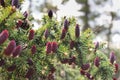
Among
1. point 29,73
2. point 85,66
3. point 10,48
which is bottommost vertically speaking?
point 85,66

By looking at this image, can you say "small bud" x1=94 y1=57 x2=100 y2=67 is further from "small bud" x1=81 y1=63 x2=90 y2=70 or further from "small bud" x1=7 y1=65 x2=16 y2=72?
"small bud" x1=7 y1=65 x2=16 y2=72

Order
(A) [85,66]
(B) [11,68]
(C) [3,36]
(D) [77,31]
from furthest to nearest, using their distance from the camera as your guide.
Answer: (A) [85,66] < (D) [77,31] < (B) [11,68] < (C) [3,36]

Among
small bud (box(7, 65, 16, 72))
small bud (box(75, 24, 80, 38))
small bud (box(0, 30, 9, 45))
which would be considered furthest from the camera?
small bud (box(75, 24, 80, 38))

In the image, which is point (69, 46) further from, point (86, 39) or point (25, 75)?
point (25, 75)

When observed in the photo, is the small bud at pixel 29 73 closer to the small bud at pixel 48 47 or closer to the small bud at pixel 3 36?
the small bud at pixel 48 47

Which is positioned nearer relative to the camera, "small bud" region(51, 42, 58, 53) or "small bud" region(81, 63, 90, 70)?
"small bud" region(51, 42, 58, 53)

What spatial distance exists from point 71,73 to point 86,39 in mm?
2771

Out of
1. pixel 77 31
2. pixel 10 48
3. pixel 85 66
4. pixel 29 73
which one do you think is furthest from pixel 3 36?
pixel 85 66

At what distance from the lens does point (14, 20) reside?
2.42 meters

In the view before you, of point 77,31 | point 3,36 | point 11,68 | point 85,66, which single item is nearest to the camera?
point 3,36

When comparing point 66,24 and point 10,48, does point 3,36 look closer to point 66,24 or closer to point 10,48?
point 10,48

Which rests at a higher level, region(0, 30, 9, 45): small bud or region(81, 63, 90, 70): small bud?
region(0, 30, 9, 45): small bud

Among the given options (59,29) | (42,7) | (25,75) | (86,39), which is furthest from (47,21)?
(42,7)

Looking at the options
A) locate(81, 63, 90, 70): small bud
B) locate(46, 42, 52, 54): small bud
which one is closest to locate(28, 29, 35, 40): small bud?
locate(46, 42, 52, 54): small bud
